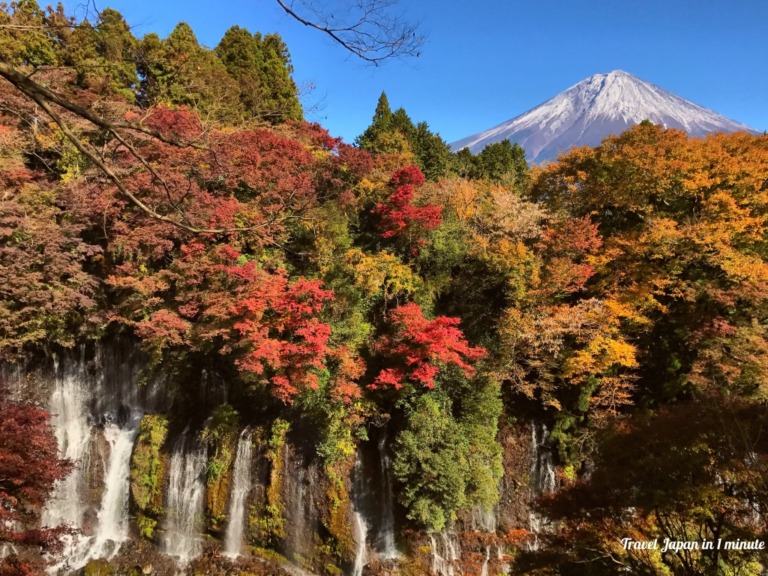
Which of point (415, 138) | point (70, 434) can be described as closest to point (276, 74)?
point (415, 138)

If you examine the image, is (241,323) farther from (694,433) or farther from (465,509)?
(694,433)

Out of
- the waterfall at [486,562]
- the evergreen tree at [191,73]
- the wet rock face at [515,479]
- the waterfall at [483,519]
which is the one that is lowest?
the waterfall at [486,562]

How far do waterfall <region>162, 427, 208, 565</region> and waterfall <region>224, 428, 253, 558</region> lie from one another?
1.01 m

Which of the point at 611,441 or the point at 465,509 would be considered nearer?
the point at 611,441

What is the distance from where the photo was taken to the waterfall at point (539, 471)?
12636mm

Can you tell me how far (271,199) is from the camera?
14.2 metres

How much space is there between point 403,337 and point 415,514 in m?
4.76

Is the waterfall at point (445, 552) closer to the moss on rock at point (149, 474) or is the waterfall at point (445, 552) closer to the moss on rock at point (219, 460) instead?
the moss on rock at point (219, 460)

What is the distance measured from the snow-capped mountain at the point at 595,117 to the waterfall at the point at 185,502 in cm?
5846

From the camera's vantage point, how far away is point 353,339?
1321 cm

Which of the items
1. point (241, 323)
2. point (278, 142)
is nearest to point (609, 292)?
point (241, 323)

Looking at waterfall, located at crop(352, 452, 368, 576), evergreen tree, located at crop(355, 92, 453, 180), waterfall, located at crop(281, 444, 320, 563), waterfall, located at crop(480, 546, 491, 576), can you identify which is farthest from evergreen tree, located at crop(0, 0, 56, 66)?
waterfall, located at crop(480, 546, 491, 576)

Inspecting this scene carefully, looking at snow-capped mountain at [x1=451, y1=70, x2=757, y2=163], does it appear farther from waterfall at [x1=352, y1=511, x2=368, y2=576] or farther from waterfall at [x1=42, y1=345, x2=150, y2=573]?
waterfall at [x1=352, y1=511, x2=368, y2=576]

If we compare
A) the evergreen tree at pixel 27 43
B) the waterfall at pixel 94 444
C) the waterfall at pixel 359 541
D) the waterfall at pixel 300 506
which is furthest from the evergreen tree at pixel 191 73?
the waterfall at pixel 359 541
